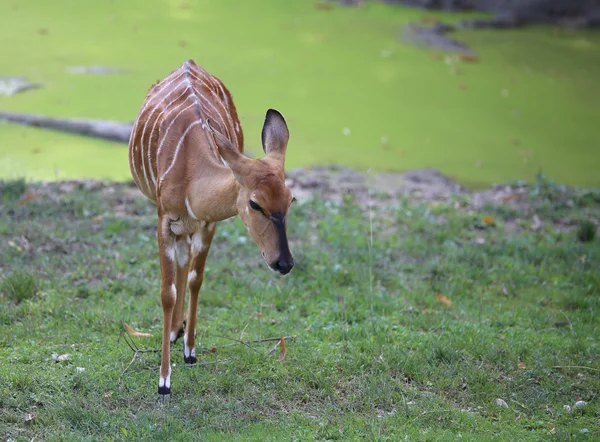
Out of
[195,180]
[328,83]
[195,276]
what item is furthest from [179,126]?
[328,83]

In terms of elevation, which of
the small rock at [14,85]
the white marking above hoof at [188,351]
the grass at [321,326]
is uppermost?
the small rock at [14,85]

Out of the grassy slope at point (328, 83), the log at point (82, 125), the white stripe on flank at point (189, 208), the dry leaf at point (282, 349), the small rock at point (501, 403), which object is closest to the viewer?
the white stripe on flank at point (189, 208)

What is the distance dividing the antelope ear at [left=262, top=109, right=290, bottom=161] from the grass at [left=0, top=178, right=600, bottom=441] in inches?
53.7

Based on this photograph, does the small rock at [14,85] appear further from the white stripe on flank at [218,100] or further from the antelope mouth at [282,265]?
the antelope mouth at [282,265]

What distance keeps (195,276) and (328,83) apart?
604cm

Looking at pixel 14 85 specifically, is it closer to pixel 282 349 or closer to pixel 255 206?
pixel 282 349

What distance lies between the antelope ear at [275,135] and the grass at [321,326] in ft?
4.48

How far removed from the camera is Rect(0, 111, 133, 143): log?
26.9 ft

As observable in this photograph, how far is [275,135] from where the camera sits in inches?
157

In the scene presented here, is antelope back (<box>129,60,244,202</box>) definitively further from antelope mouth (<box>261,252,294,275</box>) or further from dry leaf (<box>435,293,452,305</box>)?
dry leaf (<box>435,293,452,305</box>)

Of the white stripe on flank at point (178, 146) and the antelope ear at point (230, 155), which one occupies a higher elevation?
the antelope ear at point (230, 155)

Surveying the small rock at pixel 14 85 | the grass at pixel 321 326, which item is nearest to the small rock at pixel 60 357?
the grass at pixel 321 326

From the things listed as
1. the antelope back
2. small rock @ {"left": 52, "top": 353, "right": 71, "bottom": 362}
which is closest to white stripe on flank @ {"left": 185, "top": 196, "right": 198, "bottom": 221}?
the antelope back

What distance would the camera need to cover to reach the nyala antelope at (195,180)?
12.0 feet
